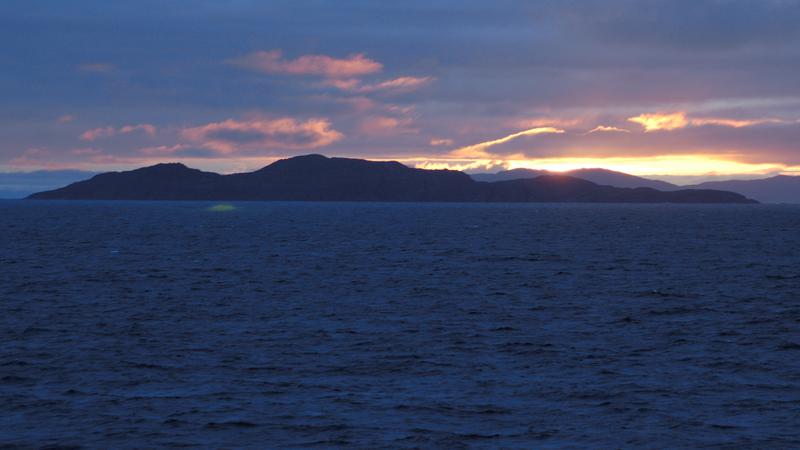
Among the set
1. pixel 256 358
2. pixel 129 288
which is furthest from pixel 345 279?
pixel 256 358

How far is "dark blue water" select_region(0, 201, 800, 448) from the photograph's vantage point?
21.8m

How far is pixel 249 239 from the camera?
10812cm

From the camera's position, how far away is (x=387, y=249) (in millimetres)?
89500

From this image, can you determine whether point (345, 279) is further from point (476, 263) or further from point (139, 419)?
point (139, 419)

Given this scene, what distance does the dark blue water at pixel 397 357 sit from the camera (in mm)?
21766

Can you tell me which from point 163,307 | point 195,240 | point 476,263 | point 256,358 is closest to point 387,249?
point 476,263

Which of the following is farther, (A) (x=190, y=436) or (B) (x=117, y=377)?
Result: (B) (x=117, y=377)

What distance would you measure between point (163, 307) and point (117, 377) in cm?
1636

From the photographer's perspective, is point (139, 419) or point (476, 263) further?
point (476, 263)

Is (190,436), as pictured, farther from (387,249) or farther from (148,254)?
(387,249)

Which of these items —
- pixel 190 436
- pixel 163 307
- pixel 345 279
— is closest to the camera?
pixel 190 436

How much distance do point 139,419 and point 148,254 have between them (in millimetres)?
59690

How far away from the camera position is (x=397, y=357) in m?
30.5

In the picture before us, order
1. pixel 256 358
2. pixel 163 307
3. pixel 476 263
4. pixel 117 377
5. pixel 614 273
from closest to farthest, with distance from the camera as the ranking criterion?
1. pixel 117 377
2. pixel 256 358
3. pixel 163 307
4. pixel 614 273
5. pixel 476 263
